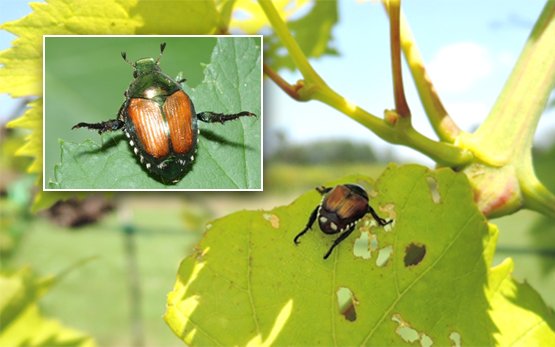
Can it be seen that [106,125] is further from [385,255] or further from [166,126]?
[385,255]

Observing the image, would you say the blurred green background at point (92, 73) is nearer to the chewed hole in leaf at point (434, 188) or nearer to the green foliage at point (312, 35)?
the green foliage at point (312, 35)

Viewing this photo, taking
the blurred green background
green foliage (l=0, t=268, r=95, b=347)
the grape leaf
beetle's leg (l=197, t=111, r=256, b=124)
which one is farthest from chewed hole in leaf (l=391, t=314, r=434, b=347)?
green foliage (l=0, t=268, r=95, b=347)

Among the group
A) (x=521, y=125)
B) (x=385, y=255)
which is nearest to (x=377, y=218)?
(x=385, y=255)

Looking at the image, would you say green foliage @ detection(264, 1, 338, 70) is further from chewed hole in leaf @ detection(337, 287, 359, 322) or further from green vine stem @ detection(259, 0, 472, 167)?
chewed hole in leaf @ detection(337, 287, 359, 322)

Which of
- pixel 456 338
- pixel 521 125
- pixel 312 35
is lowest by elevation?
pixel 456 338

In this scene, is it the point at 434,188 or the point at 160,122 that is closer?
the point at 434,188

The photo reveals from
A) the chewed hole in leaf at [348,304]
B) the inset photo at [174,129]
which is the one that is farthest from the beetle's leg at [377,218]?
the inset photo at [174,129]
